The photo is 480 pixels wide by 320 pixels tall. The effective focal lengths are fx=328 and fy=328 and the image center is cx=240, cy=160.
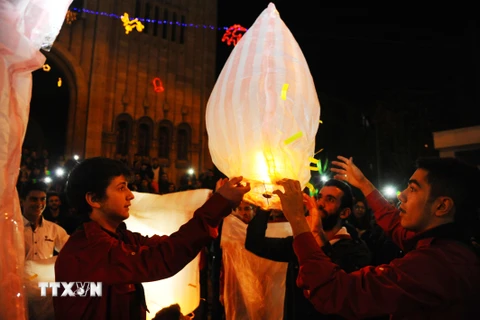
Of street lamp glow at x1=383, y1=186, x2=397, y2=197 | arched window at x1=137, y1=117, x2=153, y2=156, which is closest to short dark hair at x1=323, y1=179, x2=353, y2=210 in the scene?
street lamp glow at x1=383, y1=186, x2=397, y2=197

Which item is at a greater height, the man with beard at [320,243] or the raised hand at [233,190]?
the raised hand at [233,190]

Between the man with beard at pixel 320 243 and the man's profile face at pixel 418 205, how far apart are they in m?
0.87

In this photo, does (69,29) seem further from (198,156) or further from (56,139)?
(198,156)

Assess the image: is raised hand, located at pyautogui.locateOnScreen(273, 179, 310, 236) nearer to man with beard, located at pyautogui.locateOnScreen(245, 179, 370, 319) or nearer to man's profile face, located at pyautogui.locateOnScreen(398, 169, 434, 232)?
man's profile face, located at pyautogui.locateOnScreen(398, 169, 434, 232)

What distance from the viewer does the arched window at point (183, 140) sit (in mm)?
17703

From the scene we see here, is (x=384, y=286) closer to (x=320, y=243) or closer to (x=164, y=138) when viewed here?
(x=320, y=243)

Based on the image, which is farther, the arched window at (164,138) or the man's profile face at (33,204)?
the arched window at (164,138)

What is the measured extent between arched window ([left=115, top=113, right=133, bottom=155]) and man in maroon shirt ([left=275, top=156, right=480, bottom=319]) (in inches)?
614

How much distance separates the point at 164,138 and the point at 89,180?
15.9 meters

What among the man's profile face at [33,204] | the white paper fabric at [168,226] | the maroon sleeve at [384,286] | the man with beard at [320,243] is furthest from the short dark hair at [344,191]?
the man's profile face at [33,204]

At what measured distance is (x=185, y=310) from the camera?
137 inches

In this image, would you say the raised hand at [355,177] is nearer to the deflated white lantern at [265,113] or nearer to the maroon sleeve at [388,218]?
the maroon sleeve at [388,218]

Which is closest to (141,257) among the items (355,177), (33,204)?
(355,177)

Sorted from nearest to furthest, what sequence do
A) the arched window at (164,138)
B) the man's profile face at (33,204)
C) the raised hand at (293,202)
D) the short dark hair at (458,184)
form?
the short dark hair at (458,184) → the raised hand at (293,202) → the man's profile face at (33,204) → the arched window at (164,138)
